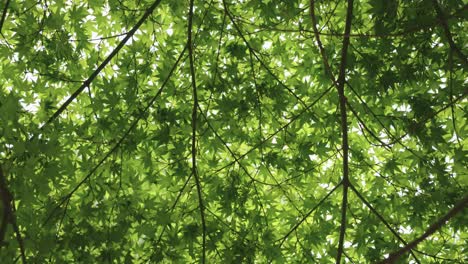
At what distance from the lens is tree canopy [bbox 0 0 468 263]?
2.37 m

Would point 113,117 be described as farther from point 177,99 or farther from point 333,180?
point 333,180

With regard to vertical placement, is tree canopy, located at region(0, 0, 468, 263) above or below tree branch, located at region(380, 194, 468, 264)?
above

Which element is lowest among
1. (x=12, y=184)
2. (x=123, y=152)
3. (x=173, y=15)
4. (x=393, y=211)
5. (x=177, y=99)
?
(x=12, y=184)

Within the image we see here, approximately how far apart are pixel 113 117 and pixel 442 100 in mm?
1728

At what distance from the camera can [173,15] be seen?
312 cm

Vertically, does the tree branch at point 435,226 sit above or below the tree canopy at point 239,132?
below

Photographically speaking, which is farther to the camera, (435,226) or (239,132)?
(239,132)

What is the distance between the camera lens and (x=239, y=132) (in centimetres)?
286

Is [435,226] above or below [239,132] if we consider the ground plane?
below

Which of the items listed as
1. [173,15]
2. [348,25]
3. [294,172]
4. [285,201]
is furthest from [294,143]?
[173,15]

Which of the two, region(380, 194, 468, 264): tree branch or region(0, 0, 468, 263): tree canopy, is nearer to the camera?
region(380, 194, 468, 264): tree branch

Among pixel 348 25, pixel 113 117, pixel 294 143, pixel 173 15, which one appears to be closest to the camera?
pixel 348 25

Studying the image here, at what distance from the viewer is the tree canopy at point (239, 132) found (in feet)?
7.78

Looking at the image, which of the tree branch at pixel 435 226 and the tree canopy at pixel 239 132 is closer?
the tree branch at pixel 435 226
